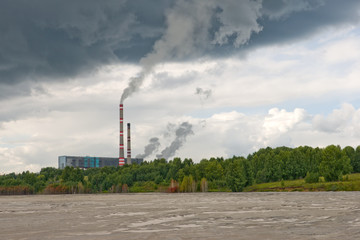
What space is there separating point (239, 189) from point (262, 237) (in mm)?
140763

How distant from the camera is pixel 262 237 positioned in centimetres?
3117

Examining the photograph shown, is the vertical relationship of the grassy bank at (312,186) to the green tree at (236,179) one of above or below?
below

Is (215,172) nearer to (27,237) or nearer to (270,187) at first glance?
(270,187)

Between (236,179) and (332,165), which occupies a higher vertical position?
(332,165)

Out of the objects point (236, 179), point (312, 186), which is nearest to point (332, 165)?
point (312, 186)

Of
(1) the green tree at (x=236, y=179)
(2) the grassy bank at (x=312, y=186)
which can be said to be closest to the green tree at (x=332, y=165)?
(2) the grassy bank at (x=312, y=186)

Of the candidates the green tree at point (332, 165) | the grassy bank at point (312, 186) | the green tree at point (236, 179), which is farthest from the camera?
the green tree at point (236, 179)

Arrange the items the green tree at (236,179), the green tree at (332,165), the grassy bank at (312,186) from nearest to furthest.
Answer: the grassy bank at (312,186), the green tree at (332,165), the green tree at (236,179)

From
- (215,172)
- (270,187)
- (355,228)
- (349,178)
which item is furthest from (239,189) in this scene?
(355,228)

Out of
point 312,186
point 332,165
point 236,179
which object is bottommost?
point 312,186

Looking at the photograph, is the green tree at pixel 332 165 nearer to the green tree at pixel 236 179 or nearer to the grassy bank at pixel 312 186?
the grassy bank at pixel 312 186

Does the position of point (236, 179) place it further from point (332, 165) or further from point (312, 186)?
point (332, 165)

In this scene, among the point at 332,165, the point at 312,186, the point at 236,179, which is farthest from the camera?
the point at 236,179

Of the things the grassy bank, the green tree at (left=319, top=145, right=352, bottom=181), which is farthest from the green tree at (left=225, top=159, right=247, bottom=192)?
the green tree at (left=319, top=145, right=352, bottom=181)
